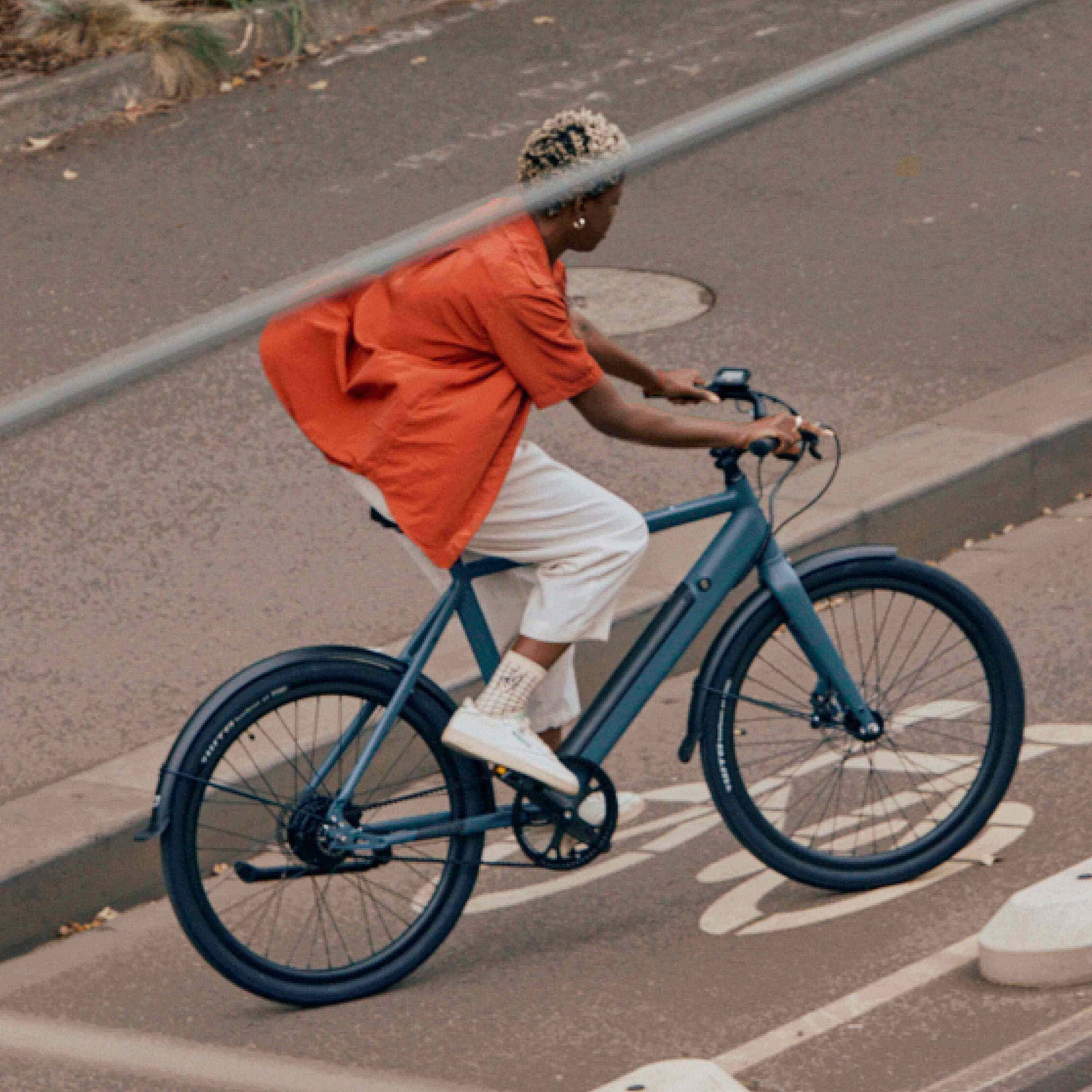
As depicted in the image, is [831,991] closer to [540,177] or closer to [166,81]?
[540,177]

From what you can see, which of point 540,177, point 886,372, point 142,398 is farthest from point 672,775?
point 142,398

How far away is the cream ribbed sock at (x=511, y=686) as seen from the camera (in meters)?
4.83

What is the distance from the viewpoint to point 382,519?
4.90 meters

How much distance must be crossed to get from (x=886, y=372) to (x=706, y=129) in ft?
19.6

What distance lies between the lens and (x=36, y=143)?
11117mm

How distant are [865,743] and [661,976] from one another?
2.57 ft

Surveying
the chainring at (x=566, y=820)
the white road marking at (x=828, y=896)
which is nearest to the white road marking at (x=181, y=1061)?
the chainring at (x=566, y=820)

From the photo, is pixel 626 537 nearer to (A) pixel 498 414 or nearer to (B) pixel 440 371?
(A) pixel 498 414

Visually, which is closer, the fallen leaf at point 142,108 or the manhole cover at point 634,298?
the manhole cover at point 634,298

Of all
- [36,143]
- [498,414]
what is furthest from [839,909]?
[36,143]

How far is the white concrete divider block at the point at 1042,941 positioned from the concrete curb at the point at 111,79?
789 centimetres

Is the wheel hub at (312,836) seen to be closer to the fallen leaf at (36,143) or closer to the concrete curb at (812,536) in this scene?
the concrete curb at (812,536)


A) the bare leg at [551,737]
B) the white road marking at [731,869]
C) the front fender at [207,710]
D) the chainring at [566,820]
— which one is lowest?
the white road marking at [731,869]

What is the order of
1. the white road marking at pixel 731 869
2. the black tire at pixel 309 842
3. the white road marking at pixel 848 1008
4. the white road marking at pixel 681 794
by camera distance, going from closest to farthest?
the white road marking at pixel 848 1008 → the black tire at pixel 309 842 → the white road marking at pixel 731 869 → the white road marking at pixel 681 794
